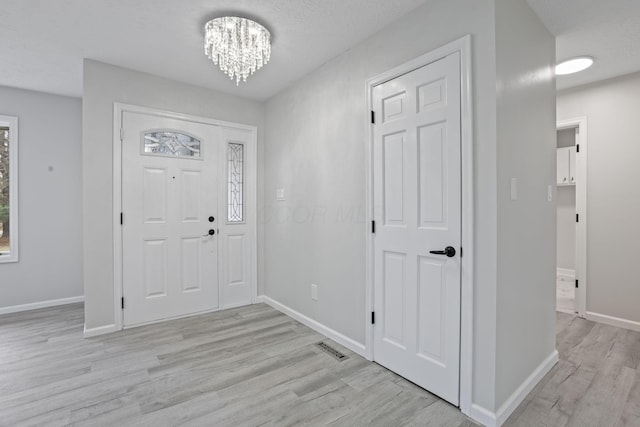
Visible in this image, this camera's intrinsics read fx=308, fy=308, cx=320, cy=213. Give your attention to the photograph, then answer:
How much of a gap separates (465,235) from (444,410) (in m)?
1.06

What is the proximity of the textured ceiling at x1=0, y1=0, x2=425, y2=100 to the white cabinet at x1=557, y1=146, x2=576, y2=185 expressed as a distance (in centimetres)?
439

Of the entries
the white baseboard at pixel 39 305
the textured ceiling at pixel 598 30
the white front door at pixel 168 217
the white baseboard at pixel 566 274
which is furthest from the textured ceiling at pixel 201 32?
the white baseboard at pixel 566 274

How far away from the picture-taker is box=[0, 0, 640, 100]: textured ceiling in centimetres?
211

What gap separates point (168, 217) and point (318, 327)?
1980mm

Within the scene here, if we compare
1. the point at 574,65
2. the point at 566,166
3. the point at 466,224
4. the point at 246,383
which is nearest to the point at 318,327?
the point at 246,383

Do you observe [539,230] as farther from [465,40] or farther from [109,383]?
[109,383]

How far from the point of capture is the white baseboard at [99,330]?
9.51ft

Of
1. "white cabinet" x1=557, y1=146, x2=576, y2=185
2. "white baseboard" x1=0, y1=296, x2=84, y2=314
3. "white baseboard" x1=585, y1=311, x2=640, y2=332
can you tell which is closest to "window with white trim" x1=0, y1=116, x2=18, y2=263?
"white baseboard" x1=0, y1=296, x2=84, y2=314

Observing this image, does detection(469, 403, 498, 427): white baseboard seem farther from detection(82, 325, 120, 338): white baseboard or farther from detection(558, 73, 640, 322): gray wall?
detection(82, 325, 120, 338): white baseboard

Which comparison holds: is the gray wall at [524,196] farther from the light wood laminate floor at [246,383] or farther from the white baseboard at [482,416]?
the light wood laminate floor at [246,383]

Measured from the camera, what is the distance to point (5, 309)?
3541 mm

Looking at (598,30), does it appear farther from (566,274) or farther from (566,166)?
(566,274)

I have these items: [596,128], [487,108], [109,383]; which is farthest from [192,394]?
[596,128]

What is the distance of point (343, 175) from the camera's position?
2.76m
